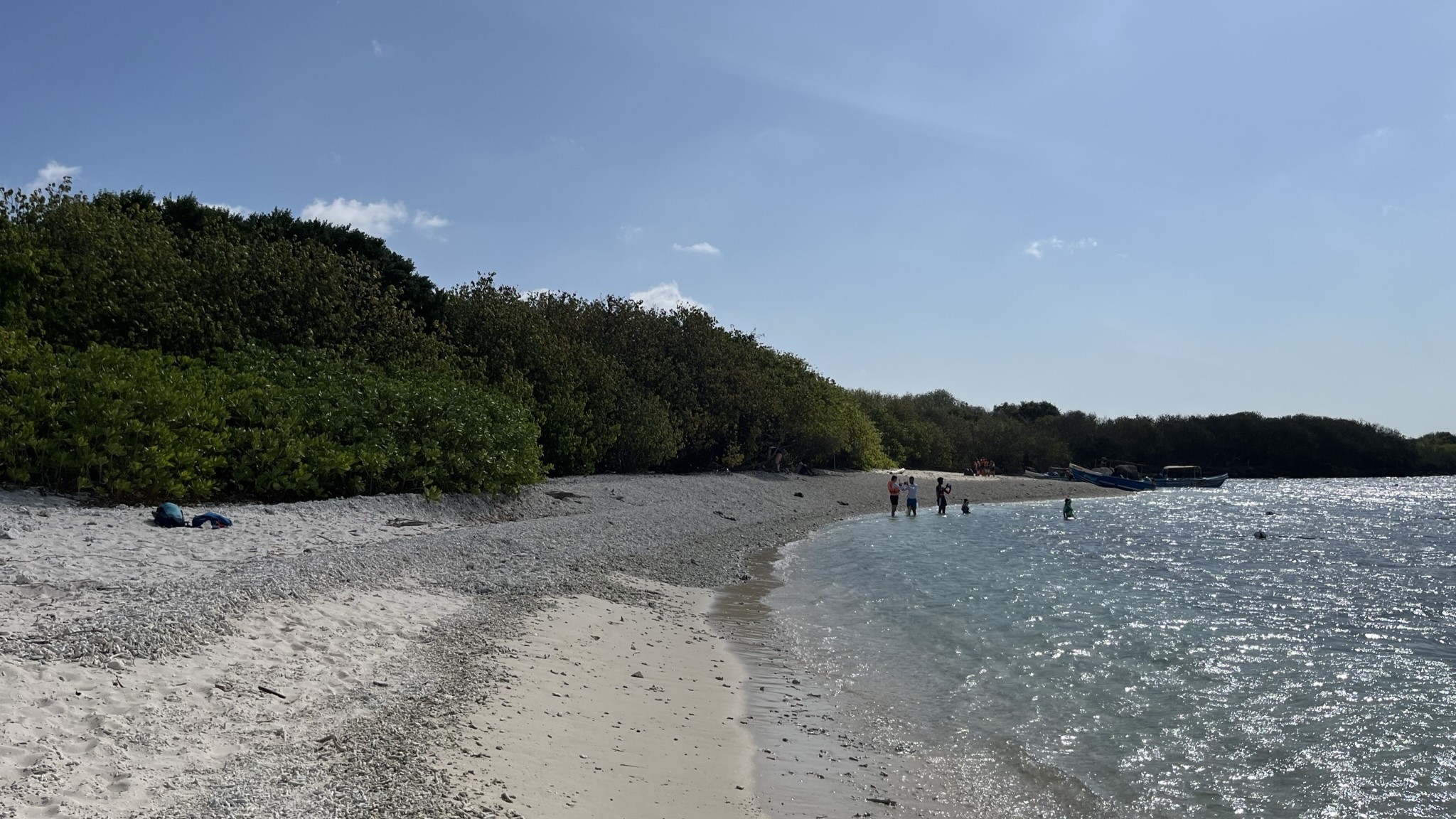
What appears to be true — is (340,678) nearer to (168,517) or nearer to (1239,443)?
(168,517)

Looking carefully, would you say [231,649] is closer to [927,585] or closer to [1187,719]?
[1187,719]

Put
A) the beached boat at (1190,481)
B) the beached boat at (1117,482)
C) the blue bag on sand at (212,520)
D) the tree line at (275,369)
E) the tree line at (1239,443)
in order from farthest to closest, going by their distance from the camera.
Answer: the tree line at (1239,443) → the beached boat at (1190,481) → the beached boat at (1117,482) → the tree line at (275,369) → the blue bag on sand at (212,520)

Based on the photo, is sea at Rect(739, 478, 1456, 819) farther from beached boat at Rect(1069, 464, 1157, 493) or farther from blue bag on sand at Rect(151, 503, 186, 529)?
beached boat at Rect(1069, 464, 1157, 493)

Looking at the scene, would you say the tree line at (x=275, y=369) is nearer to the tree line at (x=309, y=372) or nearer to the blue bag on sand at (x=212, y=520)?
the tree line at (x=309, y=372)

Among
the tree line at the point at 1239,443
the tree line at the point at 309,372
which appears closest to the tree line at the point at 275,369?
the tree line at the point at 309,372

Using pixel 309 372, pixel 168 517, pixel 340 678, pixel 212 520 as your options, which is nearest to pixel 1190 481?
pixel 309 372

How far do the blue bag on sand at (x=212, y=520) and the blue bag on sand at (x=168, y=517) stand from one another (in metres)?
0.22

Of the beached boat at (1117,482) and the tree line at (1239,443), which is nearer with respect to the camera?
the beached boat at (1117,482)

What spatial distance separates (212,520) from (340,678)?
9404mm

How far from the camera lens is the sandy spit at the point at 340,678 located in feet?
18.4

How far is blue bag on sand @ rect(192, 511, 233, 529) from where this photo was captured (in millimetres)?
15281

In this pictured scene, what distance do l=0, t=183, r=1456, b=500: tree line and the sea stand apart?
11566 millimetres

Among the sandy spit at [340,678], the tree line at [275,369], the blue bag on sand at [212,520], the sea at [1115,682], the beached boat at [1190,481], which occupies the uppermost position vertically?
the tree line at [275,369]

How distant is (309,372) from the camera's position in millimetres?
25281
